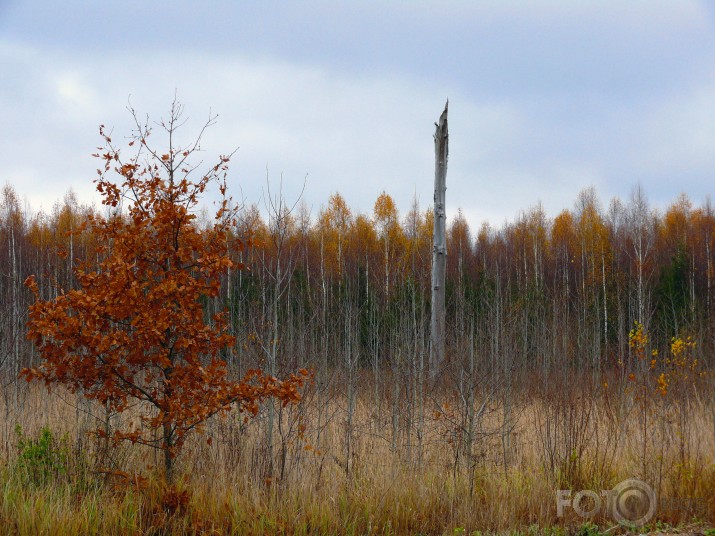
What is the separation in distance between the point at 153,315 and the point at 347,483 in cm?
260

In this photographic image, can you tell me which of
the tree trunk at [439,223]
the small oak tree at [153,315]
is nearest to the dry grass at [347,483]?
the small oak tree at [153,315]

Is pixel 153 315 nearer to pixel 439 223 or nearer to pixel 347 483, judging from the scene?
pixel 347 483

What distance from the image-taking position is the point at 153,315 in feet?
17.3

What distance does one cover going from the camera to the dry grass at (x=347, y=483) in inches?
220

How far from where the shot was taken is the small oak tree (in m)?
5.15

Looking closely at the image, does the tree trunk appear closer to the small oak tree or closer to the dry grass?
the dry grass

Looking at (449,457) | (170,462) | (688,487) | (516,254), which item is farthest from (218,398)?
(516,254)

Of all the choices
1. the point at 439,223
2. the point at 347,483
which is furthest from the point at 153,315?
the point at 439,223

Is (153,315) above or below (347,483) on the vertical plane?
above

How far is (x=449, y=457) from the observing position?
768 cm

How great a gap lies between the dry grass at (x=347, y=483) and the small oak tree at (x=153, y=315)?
0.63m

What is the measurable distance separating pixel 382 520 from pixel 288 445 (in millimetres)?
1349

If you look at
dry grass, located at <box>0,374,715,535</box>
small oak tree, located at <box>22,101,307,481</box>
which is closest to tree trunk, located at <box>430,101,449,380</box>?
dry grass, located at <box>0,374,715,535</box>

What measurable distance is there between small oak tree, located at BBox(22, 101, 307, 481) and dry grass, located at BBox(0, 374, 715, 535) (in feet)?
2.08
